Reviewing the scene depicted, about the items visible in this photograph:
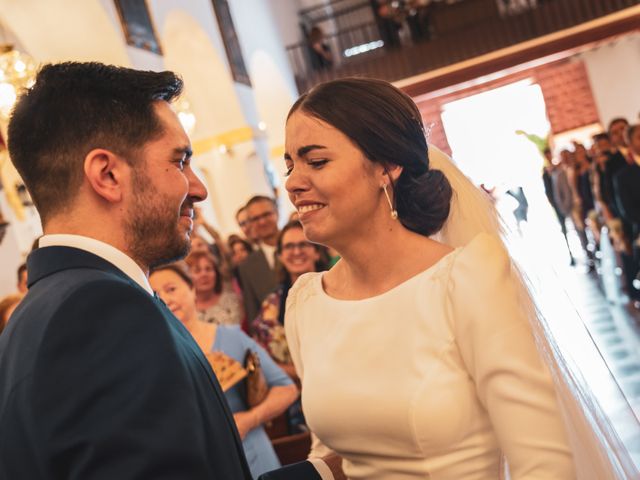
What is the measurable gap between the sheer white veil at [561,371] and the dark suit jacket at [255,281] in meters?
3.67

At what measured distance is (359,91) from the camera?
7.30 ft

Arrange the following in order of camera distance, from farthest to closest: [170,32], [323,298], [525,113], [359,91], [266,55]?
1. [525,113]
2. [266,55]
3. [170,32]
4. [323,298]
5. [359,91]

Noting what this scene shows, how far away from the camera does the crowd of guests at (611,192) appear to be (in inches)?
337

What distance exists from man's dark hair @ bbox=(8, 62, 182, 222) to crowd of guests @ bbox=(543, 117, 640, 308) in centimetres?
736

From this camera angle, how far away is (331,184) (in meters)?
2.20

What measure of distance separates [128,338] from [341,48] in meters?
20.0

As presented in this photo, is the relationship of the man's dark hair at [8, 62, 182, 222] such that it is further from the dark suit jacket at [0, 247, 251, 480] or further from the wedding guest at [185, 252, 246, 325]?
the wedding guest at [185, 252, 246, 325]

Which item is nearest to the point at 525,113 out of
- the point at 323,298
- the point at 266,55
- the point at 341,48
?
the point at 341,48

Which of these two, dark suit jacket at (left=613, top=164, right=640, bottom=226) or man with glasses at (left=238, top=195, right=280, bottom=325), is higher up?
man with glasses at (left=238, top=195, right=280, bottom=325)

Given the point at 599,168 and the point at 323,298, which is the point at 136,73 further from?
the point at 599,168

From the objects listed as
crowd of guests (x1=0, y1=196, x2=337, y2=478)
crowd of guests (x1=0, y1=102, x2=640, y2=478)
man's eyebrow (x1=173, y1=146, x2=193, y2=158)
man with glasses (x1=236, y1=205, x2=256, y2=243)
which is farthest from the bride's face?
man with glasses (x1=236, y1=205, x2=256, y2=243)

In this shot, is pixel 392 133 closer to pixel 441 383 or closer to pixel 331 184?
pixel 331 184

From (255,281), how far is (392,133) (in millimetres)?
4061

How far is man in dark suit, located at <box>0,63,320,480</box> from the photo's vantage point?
1.40m
